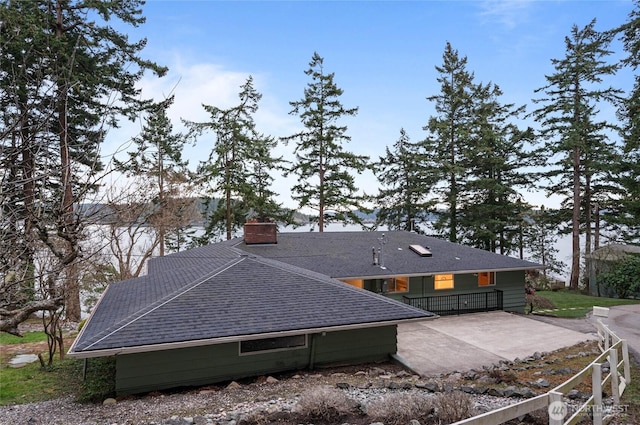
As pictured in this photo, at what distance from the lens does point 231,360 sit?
8.56 metres

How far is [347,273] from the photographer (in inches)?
578

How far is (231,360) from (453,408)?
5480 millimetres

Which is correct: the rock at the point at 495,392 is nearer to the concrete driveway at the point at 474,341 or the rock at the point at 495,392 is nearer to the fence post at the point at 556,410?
the concrete driveway at the point at 474,341

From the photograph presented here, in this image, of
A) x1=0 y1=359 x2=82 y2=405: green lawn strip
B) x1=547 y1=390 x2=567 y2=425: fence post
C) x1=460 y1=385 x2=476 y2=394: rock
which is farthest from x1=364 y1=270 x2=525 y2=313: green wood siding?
x1=547 y1=390 x2=567 y2=425: fence post

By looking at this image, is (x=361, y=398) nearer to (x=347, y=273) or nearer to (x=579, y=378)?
(x=579, y=378)

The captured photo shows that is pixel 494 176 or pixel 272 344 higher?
Answer: pixel 494 176

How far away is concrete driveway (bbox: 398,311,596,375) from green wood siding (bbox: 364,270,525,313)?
1.54m

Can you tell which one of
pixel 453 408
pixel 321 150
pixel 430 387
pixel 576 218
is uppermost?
pixel 321 150

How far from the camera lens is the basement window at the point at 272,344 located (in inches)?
345

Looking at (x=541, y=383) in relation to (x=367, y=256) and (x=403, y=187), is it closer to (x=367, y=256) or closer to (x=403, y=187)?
(x=367, y=256)

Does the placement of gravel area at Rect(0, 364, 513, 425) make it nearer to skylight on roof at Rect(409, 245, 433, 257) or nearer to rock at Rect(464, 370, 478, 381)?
Answer: rock at Rect(464, 370, 478, 381)

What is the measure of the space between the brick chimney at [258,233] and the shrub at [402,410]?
1324 centimetres

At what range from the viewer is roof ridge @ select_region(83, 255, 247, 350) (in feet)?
24.4

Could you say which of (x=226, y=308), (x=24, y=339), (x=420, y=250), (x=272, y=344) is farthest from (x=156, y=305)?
(x=420, y=250)
